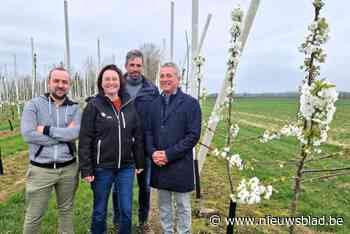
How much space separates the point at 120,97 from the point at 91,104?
0.31 meters

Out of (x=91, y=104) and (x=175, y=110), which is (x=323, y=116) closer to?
(x=175, y=110)

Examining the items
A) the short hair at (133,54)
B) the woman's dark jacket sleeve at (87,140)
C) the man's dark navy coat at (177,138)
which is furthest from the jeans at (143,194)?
the short hair at (133,54)

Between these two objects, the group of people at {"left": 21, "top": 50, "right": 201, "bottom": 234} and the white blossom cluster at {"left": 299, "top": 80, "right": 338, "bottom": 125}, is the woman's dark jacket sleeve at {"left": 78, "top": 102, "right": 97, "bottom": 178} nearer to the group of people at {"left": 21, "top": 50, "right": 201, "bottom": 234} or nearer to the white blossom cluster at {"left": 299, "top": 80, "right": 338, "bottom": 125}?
the group of people at {"left": 21, "top": 50, "right": 201, "bottom": 234}

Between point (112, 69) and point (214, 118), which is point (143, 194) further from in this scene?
point (112, 69)

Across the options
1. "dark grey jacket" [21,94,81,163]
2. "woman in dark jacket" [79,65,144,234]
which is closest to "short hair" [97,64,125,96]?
"woman in dark jacket" [79,65,144,234]

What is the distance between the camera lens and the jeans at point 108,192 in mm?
3148

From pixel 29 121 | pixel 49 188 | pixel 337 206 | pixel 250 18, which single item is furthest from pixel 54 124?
pixel 337 206

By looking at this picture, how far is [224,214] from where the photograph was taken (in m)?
4.61

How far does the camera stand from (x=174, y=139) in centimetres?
318

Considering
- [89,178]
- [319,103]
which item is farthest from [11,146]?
[319,103]

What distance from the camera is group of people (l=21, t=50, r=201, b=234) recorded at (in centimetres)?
302

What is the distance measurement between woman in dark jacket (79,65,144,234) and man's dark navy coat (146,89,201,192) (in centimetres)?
25

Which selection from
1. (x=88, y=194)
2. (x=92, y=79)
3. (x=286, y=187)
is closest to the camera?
Result: (x=88, y=194)

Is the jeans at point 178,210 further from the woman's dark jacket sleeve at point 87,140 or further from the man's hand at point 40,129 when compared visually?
the man's hand at point 40,129
